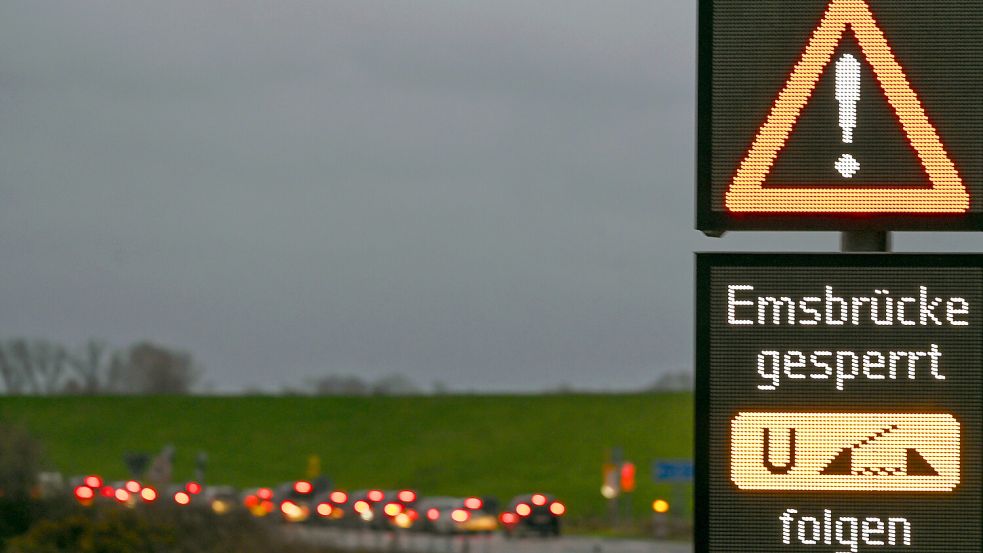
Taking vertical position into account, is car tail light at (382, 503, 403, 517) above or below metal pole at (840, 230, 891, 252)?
below

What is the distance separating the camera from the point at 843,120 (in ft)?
23.8

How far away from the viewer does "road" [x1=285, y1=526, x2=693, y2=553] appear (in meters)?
32.1

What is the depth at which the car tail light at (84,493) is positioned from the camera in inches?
1121

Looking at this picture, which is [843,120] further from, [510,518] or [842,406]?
[510,518]

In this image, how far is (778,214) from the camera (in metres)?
7.25

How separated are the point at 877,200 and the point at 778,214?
41cm

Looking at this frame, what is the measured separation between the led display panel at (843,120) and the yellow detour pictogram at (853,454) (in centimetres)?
82

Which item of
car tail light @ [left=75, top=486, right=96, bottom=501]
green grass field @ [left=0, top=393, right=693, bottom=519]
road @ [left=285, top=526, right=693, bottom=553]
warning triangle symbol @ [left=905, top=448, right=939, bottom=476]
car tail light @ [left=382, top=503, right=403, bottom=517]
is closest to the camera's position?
warning triangle symbol @ [left=905, top=448, right=939, bottom=476]

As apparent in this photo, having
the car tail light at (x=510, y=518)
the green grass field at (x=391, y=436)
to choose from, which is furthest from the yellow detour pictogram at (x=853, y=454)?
the green grass field at (x=391, y=436)

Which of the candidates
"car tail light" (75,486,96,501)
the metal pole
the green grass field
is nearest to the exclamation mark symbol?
the metal pole

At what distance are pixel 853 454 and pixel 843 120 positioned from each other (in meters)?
1.38

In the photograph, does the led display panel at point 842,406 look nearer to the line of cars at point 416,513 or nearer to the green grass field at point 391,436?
the line of cars at point 416,513

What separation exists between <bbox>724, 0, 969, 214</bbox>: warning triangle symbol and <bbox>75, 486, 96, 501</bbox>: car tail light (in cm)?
2274

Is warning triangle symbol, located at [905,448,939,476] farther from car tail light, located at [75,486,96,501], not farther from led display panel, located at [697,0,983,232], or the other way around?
car tail light, located at [75,486,96,501]
